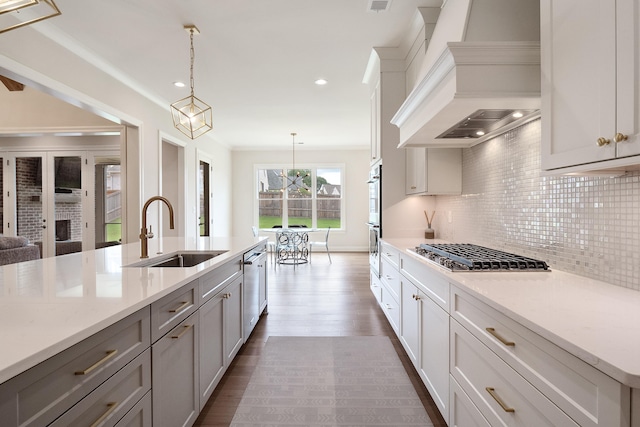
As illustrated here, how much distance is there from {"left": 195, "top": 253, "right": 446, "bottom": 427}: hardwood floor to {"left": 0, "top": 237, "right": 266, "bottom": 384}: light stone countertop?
2.97 feet

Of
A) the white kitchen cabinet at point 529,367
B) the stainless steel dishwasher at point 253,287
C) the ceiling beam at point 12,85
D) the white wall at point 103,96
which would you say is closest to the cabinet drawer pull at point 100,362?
the white kitchen cabinet at point 529,367

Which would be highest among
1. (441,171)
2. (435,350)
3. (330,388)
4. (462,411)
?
(441,171)

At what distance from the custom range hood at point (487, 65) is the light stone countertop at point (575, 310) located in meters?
0.85

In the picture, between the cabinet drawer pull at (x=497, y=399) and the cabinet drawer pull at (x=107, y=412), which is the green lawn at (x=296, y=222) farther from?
the cabinet drawer pull at (x=107, y=412)

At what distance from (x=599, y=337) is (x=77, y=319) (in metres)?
1.38

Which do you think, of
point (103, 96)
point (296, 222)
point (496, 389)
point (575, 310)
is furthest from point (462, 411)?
point (296, 222)

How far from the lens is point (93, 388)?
0.93 meters

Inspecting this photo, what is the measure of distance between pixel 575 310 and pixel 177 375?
1561 millimetres

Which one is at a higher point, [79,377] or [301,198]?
[301,198]

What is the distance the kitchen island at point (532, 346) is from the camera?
0.73 meters

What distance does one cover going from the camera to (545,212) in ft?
5.95

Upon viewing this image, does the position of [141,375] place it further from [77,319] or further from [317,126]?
[317,126]

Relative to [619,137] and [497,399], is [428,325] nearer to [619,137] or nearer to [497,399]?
[497,399]

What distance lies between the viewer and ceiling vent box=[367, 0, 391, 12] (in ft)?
8.69
